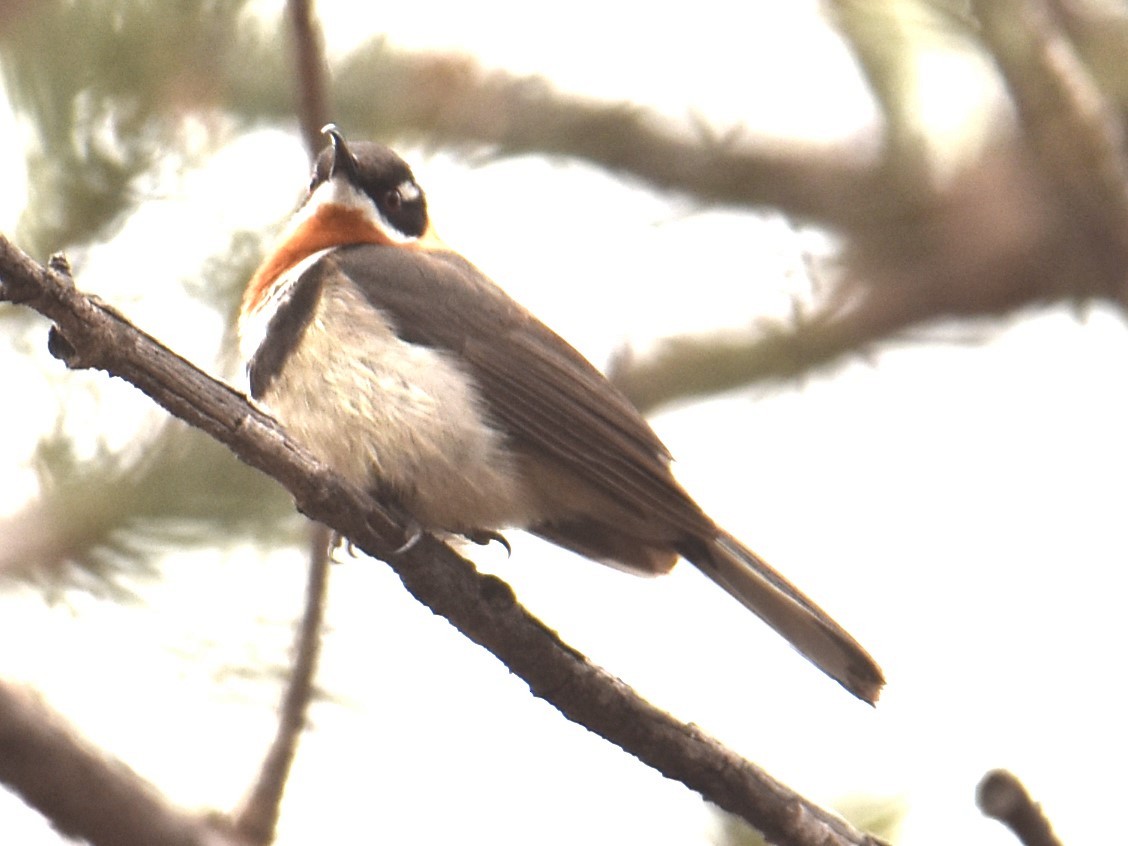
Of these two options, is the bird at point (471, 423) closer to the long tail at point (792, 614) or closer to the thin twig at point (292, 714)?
the long tail at point (792, 614)

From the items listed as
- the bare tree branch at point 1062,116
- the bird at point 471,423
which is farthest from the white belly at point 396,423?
the bare tree branch at point 1062,116

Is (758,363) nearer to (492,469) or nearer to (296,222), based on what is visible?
(492,469)

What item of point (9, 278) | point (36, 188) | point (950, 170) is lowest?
point (9, 278)

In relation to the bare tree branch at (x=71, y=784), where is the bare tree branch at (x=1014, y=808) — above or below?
above

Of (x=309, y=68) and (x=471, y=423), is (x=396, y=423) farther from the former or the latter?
(x=309, y=68)

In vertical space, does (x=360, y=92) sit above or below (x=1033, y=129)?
above

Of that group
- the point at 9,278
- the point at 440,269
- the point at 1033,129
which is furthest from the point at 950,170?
the point at 9,278
